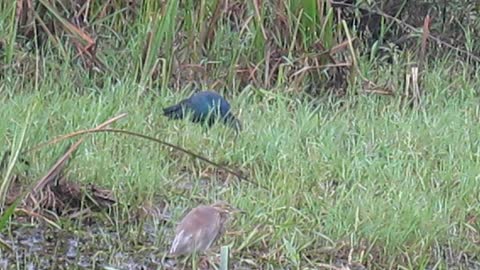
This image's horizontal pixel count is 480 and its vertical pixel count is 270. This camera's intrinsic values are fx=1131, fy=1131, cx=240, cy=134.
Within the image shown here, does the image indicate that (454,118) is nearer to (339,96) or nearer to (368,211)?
(339,96)

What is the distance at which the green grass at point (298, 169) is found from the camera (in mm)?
3279

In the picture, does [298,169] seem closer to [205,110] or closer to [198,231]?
[205,110]

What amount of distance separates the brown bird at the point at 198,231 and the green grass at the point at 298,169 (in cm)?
14

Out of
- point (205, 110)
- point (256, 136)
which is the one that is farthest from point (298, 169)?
point (205, 110)

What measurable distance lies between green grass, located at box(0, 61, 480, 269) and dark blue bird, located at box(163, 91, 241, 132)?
5 centimetres

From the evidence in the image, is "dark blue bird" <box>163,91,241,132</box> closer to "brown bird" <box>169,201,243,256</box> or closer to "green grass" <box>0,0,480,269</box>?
"green grass" <box>0,0,480,269</box>

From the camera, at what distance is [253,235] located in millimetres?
3250

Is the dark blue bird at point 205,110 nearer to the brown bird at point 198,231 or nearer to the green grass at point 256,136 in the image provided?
the green grass at point 256,136

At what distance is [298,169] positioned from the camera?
382 centimetres

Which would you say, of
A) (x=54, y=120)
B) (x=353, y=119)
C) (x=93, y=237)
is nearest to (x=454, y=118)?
(x=353, y=119)

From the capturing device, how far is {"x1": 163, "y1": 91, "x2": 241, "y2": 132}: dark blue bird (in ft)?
13.9

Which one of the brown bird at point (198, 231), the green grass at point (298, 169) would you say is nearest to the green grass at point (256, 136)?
the green grass at point (298, 169)

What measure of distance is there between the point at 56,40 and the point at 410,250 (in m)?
2.29

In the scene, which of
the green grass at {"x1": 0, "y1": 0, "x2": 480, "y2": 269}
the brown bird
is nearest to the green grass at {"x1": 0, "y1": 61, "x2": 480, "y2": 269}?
the green grass at {"x1": 0, "y1": 0, "x2": 480, "y2": 269}
